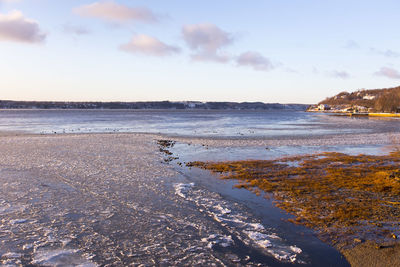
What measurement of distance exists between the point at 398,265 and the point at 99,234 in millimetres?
8767

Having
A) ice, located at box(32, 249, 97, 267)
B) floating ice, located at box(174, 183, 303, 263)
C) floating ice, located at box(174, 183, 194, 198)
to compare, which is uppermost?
floating ice, located at box(174, 183, 194, 198)

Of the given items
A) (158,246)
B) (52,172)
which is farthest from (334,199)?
(52,172)

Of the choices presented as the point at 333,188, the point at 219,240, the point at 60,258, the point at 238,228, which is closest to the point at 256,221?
the point at 238,228

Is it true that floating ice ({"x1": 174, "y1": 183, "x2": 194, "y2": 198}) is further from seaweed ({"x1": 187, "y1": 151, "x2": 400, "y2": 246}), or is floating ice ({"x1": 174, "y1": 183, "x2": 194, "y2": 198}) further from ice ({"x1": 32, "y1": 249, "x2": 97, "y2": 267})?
ice ({"x1": 32, "y1": 249, "x2": 97, "y2": 267})

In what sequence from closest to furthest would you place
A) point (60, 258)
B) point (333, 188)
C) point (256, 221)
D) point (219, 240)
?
1. point (60, 258)
2. point (219, 240)
3. point (256, 221)
4. point (333, 188)

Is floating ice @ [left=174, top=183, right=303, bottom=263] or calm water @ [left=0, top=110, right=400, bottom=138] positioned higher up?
calm water @ [left=0, top=110, right=400, bottom=138]

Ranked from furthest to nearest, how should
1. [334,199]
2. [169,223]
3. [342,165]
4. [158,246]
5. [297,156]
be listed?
[297,156] → [342,165] → [334,199] → [169,223] → [158,246]

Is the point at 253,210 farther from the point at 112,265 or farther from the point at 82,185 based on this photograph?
the point at 82,185

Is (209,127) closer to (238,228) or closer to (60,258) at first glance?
(238,228)

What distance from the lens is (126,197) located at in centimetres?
1388

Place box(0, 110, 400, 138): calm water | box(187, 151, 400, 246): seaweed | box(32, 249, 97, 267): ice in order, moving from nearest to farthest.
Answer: box(32, 249, 97, 267): ice, box(187, 151, 400, 246): seaweed, box(0, 110, 400, 138): calm water

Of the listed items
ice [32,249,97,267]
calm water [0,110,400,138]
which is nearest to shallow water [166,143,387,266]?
ice [32,249,97,267]

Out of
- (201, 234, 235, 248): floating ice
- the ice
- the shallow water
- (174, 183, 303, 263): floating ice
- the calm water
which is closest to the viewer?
the ice

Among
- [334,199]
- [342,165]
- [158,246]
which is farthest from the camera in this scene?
[342,165]
